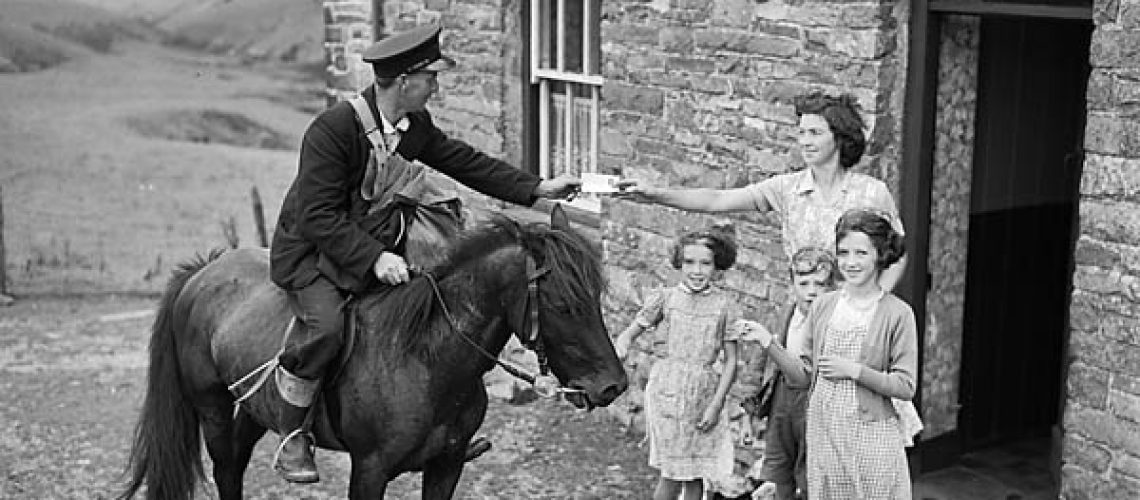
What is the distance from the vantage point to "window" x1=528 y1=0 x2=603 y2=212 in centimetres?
889

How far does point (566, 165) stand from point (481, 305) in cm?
423

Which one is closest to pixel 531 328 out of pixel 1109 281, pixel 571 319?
pixel 571 319

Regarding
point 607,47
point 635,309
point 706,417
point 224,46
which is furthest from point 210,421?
point 224,46

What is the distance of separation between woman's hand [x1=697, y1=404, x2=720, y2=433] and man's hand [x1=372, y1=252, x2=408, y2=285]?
65.9 inches

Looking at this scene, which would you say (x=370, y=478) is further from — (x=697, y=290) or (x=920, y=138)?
(x=920, y=138)

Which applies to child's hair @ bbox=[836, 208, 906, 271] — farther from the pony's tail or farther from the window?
the window

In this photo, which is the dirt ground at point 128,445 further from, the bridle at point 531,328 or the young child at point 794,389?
the bridle at point 531,328

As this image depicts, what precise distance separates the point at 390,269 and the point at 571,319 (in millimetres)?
741

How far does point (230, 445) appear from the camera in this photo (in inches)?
253

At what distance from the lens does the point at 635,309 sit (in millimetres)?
8328

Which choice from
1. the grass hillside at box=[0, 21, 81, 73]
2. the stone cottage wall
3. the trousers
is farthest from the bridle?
the grass hillside at box=[0, 21, 81, 73]

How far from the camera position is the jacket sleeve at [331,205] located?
17.2 feet

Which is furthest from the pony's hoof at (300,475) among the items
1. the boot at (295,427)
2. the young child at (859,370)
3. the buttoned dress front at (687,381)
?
the young child at (859,370)

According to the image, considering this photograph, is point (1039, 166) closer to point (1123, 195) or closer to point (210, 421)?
point (1123, 195)
